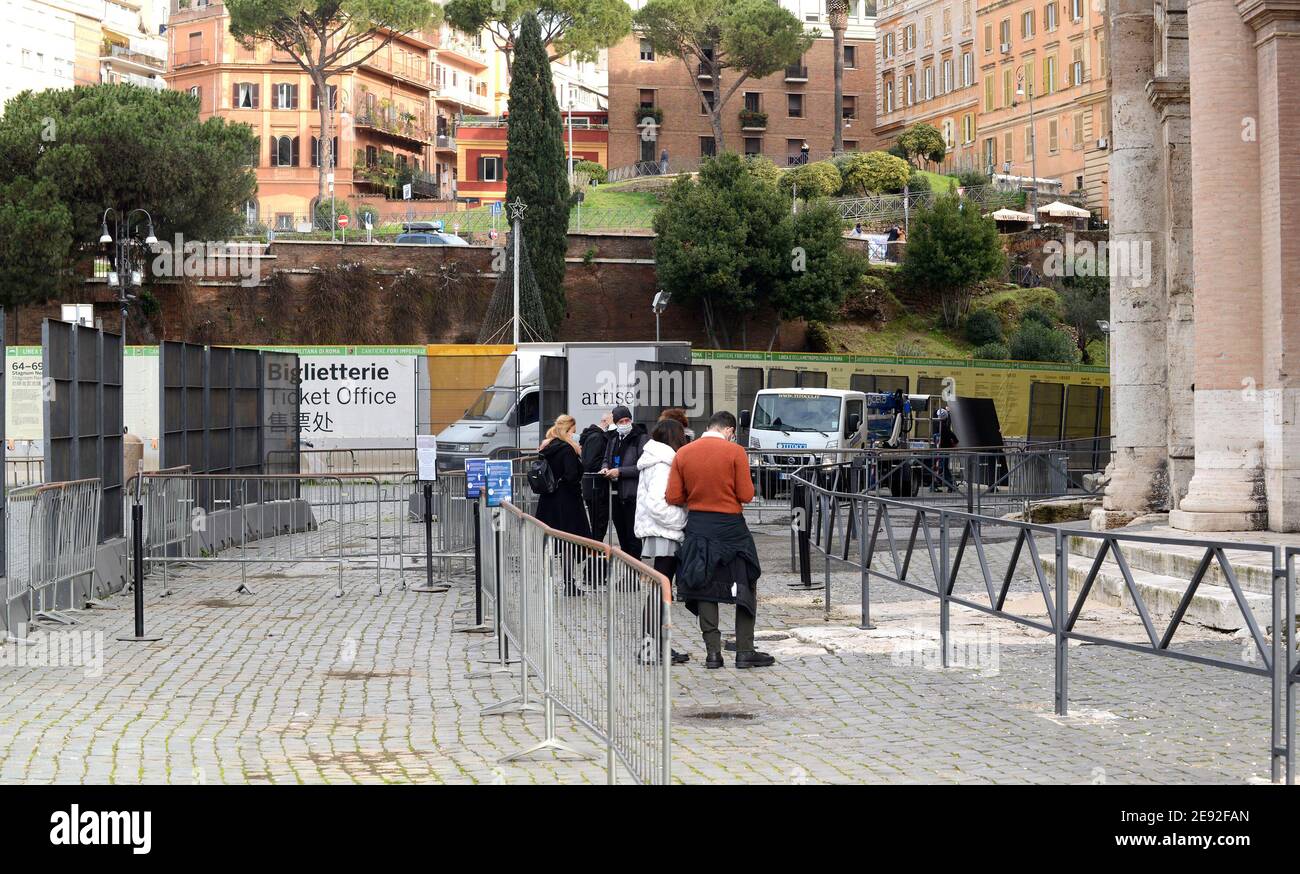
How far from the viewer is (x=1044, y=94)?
255ft

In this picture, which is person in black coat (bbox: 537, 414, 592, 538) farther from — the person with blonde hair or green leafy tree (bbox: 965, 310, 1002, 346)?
green leafy tree (bbox: 965, 310, 1002, 346)

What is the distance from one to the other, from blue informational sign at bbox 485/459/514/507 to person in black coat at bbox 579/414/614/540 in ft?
10.3

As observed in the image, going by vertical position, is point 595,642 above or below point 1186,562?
above

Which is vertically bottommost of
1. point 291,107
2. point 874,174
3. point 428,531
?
point 428,531

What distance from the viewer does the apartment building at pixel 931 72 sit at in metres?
84.9

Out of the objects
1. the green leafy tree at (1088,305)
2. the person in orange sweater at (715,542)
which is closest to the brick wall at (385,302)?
the green leafy tree at (1088,305)

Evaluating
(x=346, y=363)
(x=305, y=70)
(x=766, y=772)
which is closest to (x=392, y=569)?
(x=766, y=772)

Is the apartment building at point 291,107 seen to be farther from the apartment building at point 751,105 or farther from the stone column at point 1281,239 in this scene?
the stone column at point 1281,239

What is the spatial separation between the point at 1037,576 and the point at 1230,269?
250 inches

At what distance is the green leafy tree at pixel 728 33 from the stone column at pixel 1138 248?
7037cm

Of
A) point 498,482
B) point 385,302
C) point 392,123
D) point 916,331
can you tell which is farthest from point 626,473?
point 392,123

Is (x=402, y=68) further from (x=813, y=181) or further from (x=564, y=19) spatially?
(x=813, y=181)

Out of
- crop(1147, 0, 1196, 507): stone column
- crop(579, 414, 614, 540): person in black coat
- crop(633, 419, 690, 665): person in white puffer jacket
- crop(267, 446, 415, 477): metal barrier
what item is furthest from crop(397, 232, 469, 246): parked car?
crop(633, 419, 690, 665): person in white puffer jacket

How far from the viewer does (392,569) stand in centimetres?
1792
